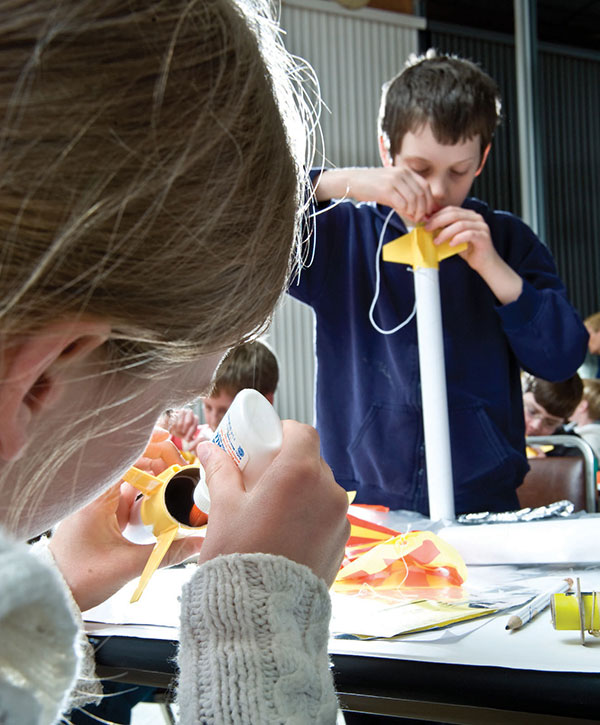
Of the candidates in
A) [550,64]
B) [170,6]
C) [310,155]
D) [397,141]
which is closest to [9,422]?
[170,6]

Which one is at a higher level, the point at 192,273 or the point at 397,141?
the point at 397,141

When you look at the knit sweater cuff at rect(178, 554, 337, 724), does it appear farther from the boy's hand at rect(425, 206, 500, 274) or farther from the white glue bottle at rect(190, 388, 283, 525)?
the boy's hand at rect(425, 206, 500, 274)

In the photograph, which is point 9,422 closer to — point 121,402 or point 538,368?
point 121,402

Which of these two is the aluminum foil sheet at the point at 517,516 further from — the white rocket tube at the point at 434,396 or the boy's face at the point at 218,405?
the boy's face at the point at 218,405

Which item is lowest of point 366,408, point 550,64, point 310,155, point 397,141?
point 366,408

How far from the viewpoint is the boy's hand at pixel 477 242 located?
124 centimetres

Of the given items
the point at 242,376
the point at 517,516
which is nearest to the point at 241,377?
the point at 242,376

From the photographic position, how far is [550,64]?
4605 millimetres

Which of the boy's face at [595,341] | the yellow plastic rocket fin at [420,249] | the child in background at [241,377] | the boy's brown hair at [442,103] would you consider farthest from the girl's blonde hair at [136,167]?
the boy's face at [595,341]

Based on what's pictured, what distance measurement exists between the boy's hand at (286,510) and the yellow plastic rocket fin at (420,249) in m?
0.69

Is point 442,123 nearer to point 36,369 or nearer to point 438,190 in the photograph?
point 438,190

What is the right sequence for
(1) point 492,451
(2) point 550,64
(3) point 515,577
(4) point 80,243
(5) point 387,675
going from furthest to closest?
(2) point 550,64 → (1) point 492,451 → (3) point 515,577 → (5) point 387,675 → (4) point 80,243

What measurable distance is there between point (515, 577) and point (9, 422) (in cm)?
63

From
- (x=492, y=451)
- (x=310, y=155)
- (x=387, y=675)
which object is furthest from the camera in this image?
(x=492, y=451)
